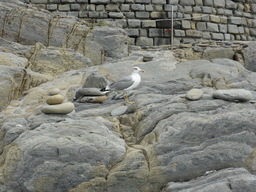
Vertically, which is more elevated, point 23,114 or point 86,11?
point 86,11

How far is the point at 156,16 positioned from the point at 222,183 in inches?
378

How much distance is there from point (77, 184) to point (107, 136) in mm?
781

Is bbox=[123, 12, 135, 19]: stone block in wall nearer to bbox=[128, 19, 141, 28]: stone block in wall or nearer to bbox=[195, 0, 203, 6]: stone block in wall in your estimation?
bbox=[128, 19, 141, 28]: stone block in wall

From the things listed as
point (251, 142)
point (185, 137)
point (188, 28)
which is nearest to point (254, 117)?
point (251, 142)

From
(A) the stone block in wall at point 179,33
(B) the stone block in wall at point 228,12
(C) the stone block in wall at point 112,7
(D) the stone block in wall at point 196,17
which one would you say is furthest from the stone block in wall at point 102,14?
(B) the stone block in wall at point 228,12

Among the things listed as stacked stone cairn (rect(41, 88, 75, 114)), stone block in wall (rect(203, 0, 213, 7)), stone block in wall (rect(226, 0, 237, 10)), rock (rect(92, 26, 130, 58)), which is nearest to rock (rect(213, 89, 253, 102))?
stacked stone cairn (rect(41, 88, 75, 114))

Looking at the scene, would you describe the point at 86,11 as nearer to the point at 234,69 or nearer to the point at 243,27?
the point at 234,69

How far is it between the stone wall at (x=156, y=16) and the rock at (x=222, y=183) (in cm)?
860

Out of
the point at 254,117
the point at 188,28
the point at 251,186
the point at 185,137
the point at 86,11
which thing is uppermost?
the point at 86,11

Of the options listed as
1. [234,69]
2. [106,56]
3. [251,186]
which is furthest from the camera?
[106,56]

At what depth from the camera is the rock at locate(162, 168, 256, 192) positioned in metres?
2.27

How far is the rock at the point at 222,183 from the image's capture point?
7.46ft

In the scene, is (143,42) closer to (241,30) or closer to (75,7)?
(75,7)

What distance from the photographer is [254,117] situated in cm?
306
